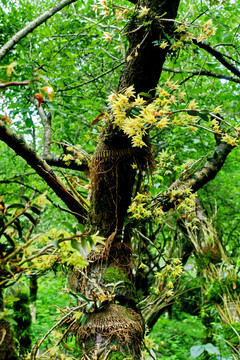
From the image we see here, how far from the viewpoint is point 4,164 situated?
6.15 meters

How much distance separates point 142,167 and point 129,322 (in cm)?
78

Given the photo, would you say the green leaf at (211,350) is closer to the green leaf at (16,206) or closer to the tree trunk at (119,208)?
the tree trunk at (119,208)

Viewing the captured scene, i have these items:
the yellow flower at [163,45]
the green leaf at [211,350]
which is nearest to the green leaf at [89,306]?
the yellow flower at [163,45]

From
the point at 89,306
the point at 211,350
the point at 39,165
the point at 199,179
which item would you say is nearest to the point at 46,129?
the point at 39,165

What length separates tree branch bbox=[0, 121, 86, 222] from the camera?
50.4 inches

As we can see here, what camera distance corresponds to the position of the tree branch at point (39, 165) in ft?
4.20

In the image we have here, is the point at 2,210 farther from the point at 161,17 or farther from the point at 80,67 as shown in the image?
the point at 80,67

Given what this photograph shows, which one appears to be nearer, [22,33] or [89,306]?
[89,306]

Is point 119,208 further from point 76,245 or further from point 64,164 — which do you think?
point 64,164

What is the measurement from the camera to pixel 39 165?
149 cm

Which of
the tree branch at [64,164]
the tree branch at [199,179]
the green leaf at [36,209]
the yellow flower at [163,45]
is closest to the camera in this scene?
the green leaf at [36,209]

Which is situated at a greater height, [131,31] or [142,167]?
[131,31]

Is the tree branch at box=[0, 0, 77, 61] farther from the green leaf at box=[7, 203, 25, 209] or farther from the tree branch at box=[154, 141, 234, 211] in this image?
the tree branch at box=[154, 141, 234, 211]

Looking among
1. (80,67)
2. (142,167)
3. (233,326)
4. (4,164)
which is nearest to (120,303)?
(142,167)
